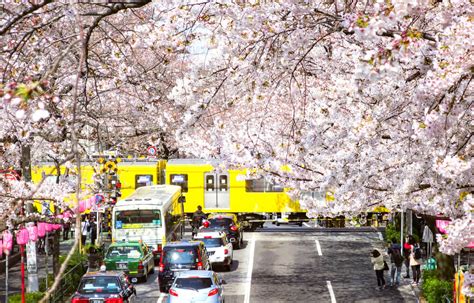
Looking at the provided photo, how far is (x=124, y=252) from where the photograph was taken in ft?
101

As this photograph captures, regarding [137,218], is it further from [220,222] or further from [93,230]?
[93,230]

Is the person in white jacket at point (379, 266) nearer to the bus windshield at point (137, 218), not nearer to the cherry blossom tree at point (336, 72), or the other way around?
the cherry blossom tree at point (336, 72)

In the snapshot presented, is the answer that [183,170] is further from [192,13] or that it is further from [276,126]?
[192,13]

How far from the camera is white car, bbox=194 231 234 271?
1294 inches

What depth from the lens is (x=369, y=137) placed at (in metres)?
14.4

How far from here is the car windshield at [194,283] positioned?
23609 mm

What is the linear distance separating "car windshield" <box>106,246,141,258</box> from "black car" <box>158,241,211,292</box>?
93.7 inches

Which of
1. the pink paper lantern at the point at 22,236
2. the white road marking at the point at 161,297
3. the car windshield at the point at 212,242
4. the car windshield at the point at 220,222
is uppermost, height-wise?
the car windshield at the point at 220,222

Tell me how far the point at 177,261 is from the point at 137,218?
6.82 meters

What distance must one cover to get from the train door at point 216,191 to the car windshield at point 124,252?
15527 millimetres

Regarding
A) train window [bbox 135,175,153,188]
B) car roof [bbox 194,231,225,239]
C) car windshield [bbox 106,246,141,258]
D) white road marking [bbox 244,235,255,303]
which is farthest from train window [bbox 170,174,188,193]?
car windshield [bbox 106,246,141,258]

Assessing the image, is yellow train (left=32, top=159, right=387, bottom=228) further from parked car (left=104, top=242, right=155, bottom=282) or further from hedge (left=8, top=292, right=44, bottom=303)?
hedge (left=8, top=292, right=44, bottom=303)

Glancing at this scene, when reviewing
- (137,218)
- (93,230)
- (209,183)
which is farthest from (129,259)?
(209,183)

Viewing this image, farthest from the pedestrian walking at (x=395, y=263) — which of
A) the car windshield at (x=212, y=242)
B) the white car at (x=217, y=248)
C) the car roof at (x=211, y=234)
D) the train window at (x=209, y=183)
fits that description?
the train window at (x=209, y=183)
